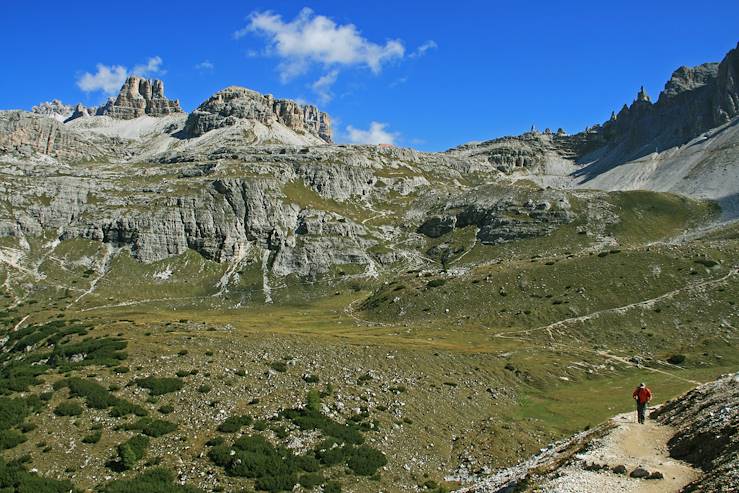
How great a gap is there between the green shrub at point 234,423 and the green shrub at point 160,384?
7.19 m

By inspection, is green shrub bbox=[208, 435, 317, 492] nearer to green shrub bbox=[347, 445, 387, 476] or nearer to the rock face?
green shrub bbox=[347, 445, 387, 476]

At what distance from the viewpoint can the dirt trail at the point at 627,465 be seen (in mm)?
25750

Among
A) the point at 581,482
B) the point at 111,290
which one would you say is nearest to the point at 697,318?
the point at 581,482

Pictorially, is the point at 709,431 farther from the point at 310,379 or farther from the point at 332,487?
the point at 310,379

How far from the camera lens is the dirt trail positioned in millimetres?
25750

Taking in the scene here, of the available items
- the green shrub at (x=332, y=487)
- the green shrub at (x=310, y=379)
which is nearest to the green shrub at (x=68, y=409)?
the green shrub at (x=310, y=379)

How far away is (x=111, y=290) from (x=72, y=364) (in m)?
151

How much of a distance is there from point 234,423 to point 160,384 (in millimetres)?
9376

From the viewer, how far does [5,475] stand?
104ft

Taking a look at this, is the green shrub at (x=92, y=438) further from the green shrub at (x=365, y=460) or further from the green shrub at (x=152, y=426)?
the green shrub at (x=365, y=460)

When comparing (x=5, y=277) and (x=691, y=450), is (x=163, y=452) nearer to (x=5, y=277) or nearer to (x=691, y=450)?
(x=691, y=450)

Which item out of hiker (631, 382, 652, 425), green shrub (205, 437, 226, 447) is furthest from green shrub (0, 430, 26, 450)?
hiker (631, 382, 652, 425)

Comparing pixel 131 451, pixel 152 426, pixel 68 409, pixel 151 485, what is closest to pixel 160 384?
pixel 152 426

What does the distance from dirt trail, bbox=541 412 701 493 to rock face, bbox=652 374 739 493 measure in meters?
0.86
